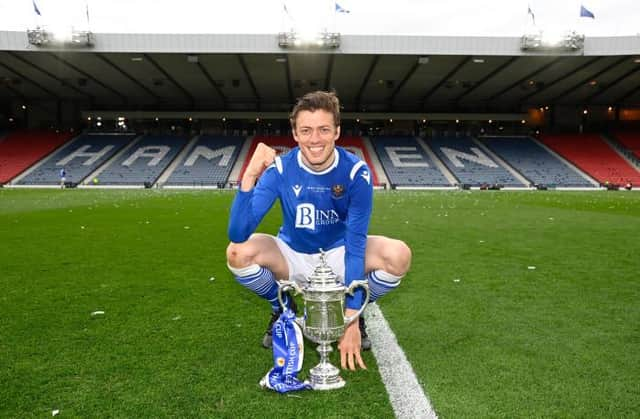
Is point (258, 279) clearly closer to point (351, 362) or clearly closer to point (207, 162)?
point (351, 362)

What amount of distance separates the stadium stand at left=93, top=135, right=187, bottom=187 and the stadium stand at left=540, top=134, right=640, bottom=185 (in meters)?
31.3

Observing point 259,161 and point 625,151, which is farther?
point 625,151

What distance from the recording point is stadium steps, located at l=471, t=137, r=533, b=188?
34.8m

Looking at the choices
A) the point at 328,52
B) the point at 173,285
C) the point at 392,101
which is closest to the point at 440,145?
the point at 392,101

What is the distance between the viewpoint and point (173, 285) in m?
5.72

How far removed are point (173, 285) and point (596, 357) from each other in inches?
167

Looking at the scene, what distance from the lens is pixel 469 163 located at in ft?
126

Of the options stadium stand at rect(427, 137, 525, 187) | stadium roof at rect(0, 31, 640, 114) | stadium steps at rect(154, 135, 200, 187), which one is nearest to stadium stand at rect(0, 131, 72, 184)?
stadium roof at rect(0, 31, 640, 114)

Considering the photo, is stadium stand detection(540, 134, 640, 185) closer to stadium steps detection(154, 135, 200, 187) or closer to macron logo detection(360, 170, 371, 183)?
stadium steps detection(154, 135, 200, 187)

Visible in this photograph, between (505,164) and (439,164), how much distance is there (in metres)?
5.09

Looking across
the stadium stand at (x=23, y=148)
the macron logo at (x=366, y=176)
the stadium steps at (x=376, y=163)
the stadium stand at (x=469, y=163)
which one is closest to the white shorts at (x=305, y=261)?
the macron logo at (x=366, y=176)

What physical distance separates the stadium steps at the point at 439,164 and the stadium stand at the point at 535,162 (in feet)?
17.0

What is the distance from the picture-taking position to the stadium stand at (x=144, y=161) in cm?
3472

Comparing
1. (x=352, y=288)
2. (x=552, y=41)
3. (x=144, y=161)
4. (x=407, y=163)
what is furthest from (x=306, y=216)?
(x=144, y=161)
